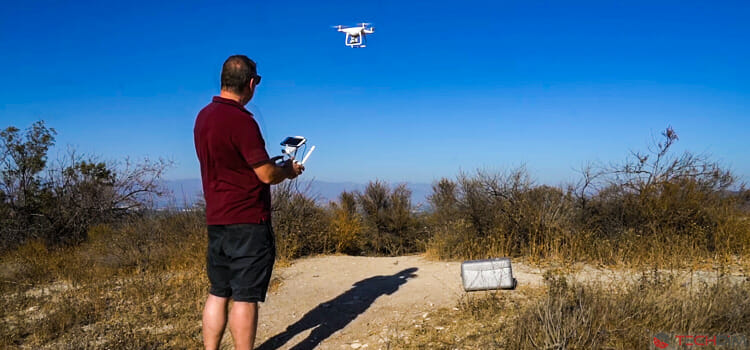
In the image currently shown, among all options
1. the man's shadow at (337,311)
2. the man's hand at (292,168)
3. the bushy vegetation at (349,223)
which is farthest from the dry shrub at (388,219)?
the man's hand at (292,168)

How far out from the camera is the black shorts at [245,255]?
3002 millimetres

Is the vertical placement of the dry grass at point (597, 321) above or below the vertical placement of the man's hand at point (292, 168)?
below

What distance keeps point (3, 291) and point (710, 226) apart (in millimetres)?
9930

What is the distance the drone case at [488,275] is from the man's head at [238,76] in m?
3.11

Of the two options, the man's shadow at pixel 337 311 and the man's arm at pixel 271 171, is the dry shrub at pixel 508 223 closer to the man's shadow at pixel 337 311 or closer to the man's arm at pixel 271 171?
the man's shadow at pixel 337 311

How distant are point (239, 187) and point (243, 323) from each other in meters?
0.83

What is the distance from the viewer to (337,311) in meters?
4.96

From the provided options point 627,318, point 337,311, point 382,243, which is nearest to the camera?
point 627,318

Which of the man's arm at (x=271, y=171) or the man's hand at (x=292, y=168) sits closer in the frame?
the man's arm at (x=271, y=171)

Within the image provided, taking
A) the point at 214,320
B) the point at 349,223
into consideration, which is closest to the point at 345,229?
the point at 349,223

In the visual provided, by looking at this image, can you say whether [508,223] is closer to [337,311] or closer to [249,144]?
[337,311]

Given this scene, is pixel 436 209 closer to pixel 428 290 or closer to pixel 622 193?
pixel 622 193

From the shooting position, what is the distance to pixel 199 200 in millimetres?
9828

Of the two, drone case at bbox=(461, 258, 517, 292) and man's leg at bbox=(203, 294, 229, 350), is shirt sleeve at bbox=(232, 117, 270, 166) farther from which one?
drone case at bbox=(461, 258, 517, 292)
